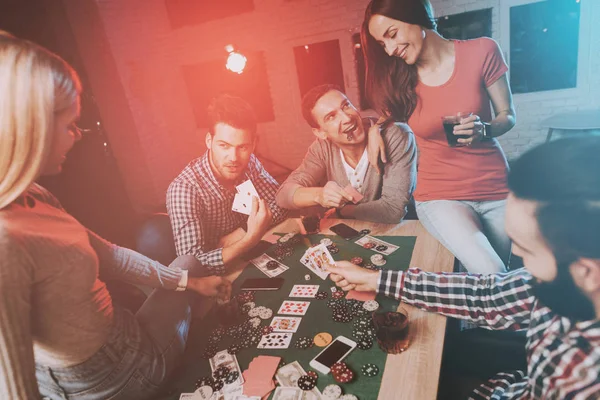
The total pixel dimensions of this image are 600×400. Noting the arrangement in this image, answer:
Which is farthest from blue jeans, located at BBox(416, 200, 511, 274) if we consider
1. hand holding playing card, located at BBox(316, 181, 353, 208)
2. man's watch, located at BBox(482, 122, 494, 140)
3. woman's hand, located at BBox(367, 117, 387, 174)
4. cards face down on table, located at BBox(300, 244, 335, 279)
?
cards face down on table, located at BBox(300, 244, 335, 279)

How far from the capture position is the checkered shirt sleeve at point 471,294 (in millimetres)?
1456

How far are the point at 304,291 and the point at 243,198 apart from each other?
103 cm

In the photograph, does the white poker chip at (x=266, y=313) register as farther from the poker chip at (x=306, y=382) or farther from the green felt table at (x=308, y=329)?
the poker chip at (x=306, y=382)

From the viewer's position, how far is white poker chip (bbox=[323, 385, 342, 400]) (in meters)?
1.26

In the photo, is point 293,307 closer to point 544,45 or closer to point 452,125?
point 452,125

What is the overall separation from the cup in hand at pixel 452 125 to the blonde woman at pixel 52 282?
1757mm

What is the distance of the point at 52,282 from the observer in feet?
4.16

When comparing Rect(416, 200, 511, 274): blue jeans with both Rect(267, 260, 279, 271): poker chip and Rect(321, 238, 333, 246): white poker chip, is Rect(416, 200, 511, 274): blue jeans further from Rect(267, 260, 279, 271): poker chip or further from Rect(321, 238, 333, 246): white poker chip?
Rect(267, 260, 279, 271): poker chip

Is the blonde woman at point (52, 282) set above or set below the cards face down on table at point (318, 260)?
above

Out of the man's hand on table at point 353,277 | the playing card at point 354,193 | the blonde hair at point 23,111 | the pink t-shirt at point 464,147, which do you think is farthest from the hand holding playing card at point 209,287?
the pink t-shirt at point 464,147

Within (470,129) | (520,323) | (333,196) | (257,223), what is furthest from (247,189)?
(520,323)

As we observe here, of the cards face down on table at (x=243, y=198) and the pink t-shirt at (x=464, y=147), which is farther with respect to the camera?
the cards face down on table at (x=243, y=198)

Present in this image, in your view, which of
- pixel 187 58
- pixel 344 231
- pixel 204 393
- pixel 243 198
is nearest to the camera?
pixel 204 393

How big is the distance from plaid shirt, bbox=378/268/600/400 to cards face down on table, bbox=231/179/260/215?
1266 millimetres
